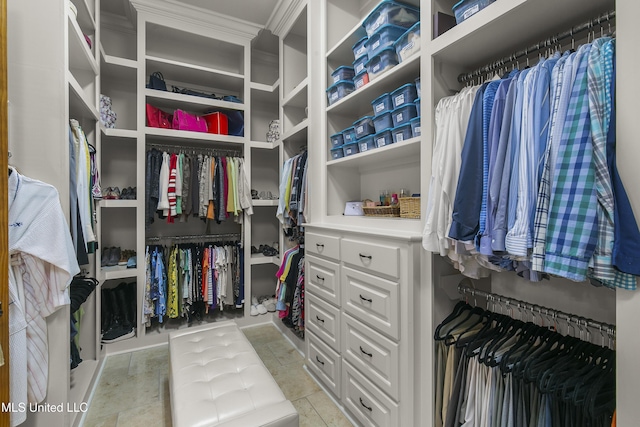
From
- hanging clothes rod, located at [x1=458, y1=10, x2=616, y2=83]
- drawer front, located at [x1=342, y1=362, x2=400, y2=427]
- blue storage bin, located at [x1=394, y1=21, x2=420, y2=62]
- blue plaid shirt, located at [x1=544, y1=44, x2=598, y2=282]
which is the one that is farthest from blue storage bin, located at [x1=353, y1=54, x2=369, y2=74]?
drawer front, located at [x1=342, y1=362, x2=400, y2=427]

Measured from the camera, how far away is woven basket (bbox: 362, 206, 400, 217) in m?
1.80

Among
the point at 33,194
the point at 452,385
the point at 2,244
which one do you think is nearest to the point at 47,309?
the point at 2,244

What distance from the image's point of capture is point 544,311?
114 centimetres

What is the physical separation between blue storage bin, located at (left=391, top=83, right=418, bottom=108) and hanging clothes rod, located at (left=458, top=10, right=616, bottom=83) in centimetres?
24

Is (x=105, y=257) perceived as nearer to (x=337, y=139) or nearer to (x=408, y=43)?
(x=337, y=139)

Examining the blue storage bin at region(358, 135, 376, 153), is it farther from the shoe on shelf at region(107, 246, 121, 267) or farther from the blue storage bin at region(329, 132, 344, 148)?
the shoe on shelf at region(107, 246, 121, 267)

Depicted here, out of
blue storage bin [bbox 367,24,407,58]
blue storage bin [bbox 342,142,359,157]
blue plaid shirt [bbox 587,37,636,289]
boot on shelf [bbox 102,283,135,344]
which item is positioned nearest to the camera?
blue plaid shirt [bbox 587,37,636,289]

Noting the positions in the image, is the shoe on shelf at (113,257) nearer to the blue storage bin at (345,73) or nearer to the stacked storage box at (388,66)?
the stacked storage box at (388,66)

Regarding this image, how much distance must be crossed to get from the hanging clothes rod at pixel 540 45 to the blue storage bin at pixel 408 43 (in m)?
0.28

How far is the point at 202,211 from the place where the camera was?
9.26 feet

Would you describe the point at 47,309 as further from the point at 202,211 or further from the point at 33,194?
the point at 202,211

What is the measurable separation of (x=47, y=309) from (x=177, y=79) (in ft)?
8.29

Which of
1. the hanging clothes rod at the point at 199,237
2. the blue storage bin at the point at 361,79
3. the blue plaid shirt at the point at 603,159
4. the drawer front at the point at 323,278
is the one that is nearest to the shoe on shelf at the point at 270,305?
the hanging clothes rod at the point at 199,237

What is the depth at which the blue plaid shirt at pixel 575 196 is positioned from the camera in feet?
2.54
